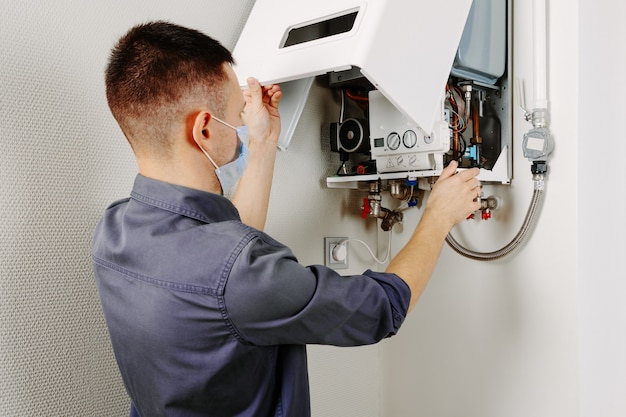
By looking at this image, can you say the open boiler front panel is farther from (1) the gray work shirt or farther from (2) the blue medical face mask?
(1) the gray work shirt

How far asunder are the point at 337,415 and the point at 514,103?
3.25 ft

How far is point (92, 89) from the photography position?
121cm

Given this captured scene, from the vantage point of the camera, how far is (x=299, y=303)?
856 mm

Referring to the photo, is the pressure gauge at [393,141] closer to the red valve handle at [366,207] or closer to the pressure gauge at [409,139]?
the pressure gauge at [409,139]

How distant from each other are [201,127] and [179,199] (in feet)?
0.44

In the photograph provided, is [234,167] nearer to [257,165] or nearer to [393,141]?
[257,165]

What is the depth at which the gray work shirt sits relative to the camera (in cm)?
84

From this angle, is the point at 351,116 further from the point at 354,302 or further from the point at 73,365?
the point at 73,365

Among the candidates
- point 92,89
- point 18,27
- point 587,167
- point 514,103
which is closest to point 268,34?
point 92,89

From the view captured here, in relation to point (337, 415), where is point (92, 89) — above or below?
above

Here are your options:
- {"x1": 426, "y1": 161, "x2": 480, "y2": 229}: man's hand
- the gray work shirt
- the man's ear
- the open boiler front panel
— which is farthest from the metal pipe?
the man's ear

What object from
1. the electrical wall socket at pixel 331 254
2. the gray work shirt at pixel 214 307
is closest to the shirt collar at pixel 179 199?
the gray work shirt at pixel 214 307

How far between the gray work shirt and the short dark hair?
93 mm

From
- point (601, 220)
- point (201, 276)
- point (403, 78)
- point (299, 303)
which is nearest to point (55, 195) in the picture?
point (201, 276)
